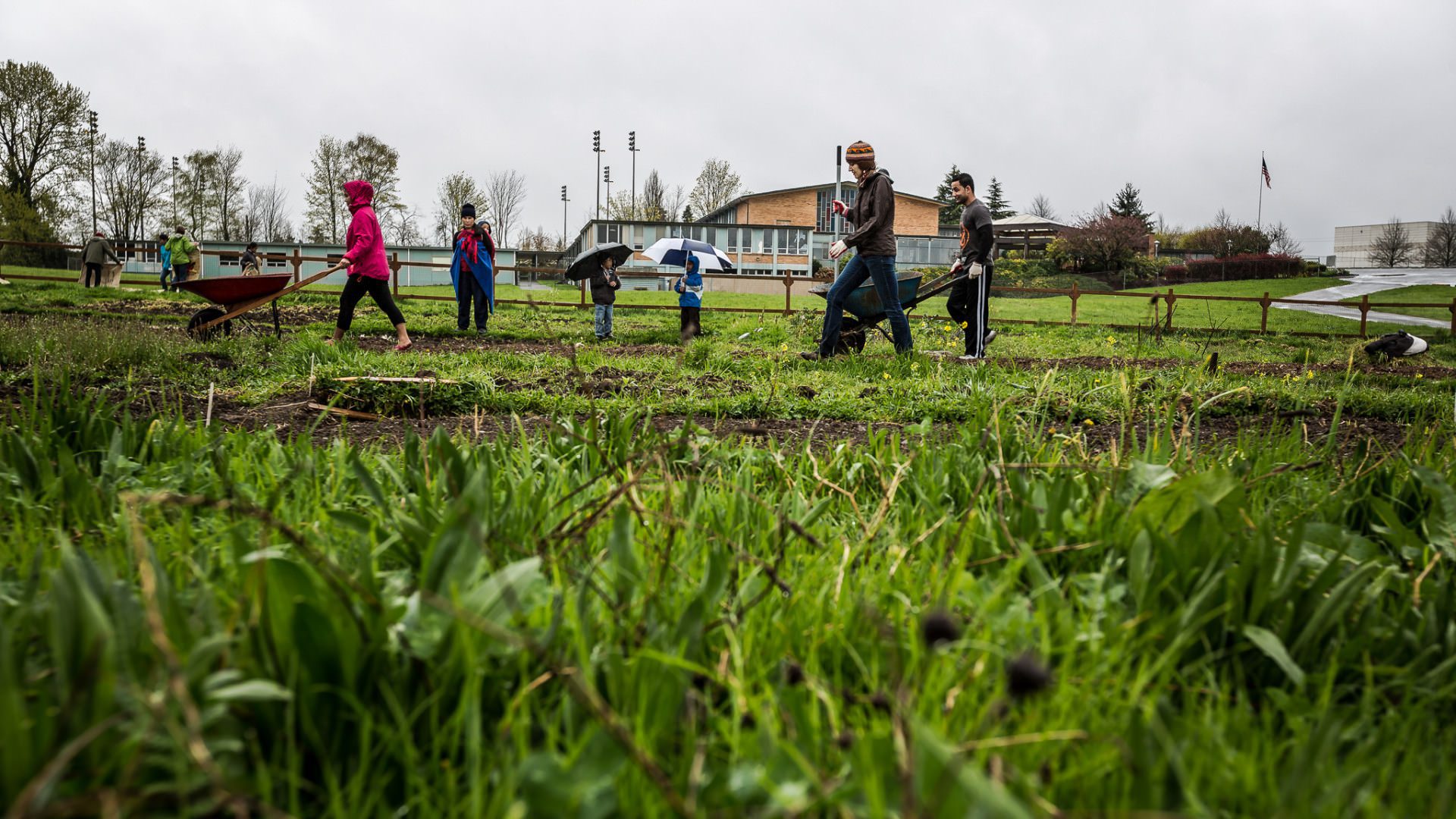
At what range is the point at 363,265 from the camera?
10.2 meters

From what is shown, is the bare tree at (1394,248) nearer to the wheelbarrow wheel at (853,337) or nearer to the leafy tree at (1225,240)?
the leafy tree at (1225,240)

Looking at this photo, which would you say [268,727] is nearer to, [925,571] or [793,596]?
[793,596]

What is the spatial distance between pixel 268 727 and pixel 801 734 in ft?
2.21

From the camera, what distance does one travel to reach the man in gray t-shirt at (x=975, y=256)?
9.92 m

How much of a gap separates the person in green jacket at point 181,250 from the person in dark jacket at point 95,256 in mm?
1776

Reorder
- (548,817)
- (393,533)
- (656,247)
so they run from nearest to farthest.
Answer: (548,817) < (393,533) < (656,247)

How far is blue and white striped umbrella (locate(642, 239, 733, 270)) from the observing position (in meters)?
15.1

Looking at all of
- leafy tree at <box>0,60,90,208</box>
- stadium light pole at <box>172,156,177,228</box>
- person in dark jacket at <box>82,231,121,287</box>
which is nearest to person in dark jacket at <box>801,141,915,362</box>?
person in dark jacket at <box>82,231,121,287</box>

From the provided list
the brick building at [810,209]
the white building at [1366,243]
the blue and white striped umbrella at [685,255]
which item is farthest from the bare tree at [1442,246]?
the blue and white striped umbrella at [685,255]

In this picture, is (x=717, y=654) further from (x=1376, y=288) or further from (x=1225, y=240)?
(x=1225, y=240)

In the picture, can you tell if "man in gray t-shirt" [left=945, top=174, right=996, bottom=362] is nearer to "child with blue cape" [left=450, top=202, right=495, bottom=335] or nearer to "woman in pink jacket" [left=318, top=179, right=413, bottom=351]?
"woman in pink jacket" [left=318, top=179, right=413, bottom=351]

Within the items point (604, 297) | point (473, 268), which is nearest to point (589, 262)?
point (604, 297)

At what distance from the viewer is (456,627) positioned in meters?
1.27

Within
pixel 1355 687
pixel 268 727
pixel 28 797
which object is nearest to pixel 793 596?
pixel 268 727
